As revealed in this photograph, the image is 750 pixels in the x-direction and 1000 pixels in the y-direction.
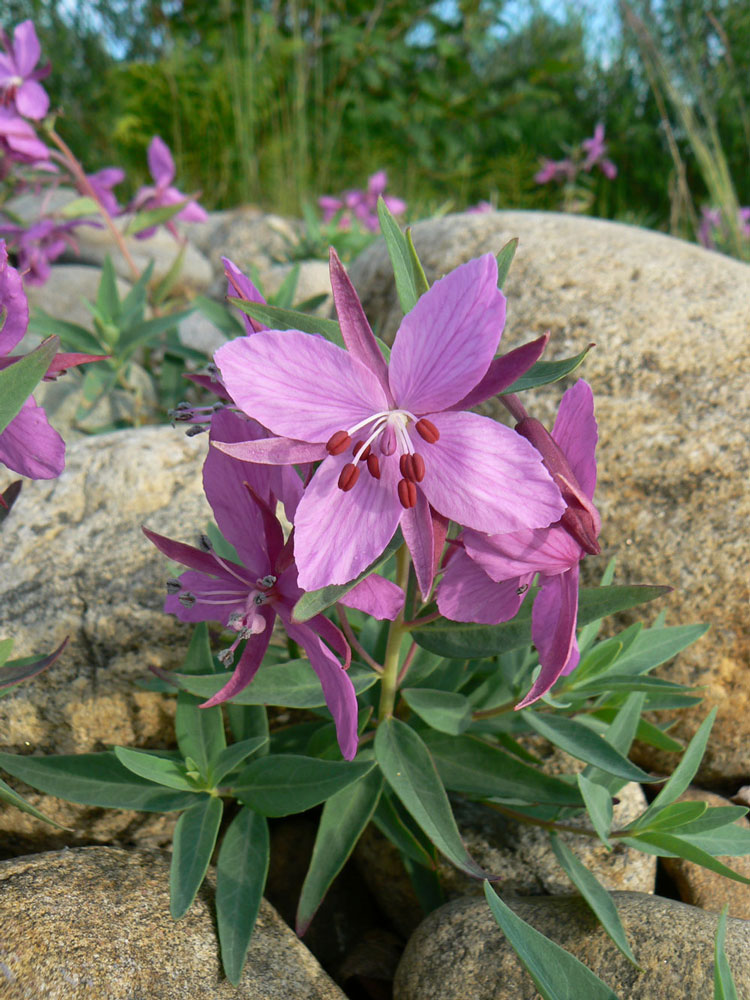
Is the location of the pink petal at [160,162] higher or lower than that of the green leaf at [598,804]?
higher

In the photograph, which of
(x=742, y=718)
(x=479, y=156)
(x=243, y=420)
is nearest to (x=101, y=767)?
(x=243, y=420)

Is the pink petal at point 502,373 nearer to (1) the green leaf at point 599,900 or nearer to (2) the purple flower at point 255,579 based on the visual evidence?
(2) the purple flower at point 255,579

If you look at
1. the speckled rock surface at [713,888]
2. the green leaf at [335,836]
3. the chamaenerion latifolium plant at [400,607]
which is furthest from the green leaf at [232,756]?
the speckled rock surface at [713,888]

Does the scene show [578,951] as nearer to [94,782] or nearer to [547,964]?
[547,964]

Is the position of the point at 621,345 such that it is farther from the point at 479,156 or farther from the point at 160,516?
the point at 479,156

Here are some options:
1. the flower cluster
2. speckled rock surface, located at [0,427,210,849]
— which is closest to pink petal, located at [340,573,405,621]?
speckled rock surface, located at [0,427,210,849]

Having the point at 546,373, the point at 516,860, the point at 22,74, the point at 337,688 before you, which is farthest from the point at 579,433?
the point at 22,74

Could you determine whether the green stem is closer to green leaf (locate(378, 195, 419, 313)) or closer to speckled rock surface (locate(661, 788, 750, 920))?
green leaf (locate(378, 195, 419, 313))
